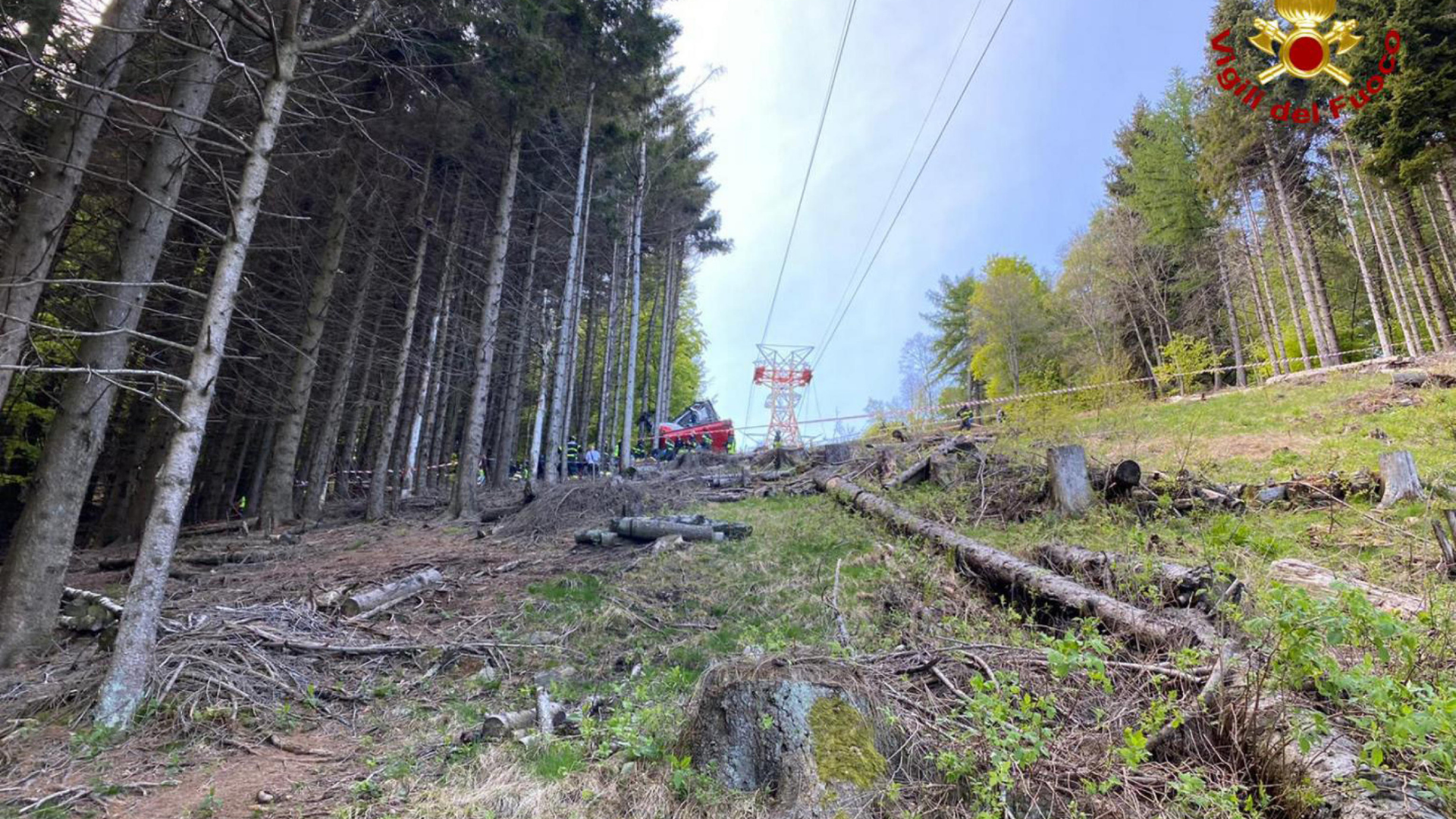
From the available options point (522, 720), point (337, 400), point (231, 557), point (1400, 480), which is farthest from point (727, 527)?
point (337, 400)

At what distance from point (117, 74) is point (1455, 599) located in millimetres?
10402

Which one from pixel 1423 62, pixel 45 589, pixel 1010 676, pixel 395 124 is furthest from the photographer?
pixel 1423 62

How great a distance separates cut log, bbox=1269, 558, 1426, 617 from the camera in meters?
3.19

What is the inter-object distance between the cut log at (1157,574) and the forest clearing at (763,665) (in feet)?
0.15

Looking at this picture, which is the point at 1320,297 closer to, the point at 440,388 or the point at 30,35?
the point at 30,35

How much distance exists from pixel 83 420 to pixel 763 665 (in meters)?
5.87

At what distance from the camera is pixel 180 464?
3.31 meters

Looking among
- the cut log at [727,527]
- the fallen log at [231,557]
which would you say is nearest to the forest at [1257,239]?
the cut log at [727,527]

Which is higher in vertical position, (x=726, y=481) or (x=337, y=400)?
(x=337, y=400)

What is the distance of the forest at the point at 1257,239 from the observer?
13281 mm

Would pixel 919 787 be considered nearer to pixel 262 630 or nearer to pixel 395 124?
pixel 262 630

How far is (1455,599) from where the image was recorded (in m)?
3.16

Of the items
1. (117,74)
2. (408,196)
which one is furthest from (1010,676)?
(408,196)

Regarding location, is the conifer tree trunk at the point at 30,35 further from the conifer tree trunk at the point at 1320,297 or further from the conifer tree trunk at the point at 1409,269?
the conifer tree trunk at the point at 1409,269
